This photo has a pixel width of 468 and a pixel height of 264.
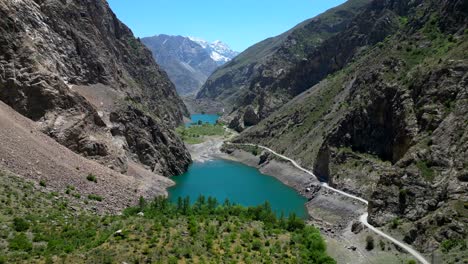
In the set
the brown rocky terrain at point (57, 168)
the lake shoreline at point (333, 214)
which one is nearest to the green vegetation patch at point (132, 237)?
the brown rocky terrain at point (57, 168)

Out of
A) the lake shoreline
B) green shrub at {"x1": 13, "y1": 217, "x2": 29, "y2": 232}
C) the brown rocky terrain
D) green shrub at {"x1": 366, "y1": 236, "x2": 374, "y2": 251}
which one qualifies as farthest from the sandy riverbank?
green shrub at {"x1": 13, "y1": 217, "x2": 29, "y2": 232}

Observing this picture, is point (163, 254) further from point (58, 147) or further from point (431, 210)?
point (58, 147)

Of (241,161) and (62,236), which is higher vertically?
(62,236)

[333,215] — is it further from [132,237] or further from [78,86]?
[78,86]

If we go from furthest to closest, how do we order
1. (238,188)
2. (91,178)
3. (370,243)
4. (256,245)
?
(238,188)
(91,178)
(370,243)
(256,245)

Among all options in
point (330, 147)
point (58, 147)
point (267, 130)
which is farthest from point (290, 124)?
point (58, 147)

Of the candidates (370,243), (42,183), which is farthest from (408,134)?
(42,183)

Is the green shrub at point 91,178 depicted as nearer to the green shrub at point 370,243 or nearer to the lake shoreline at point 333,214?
the lake shoreline at point 333,214
